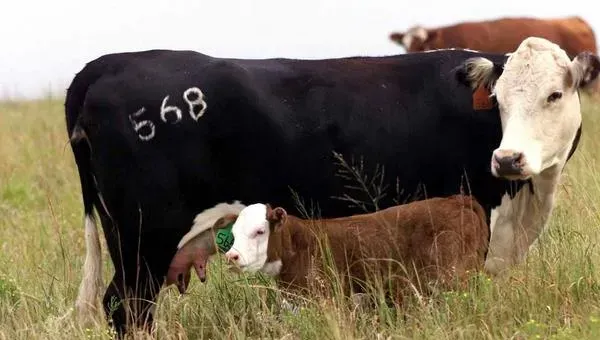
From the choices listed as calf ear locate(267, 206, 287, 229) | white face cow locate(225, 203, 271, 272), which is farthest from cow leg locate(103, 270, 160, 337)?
calf ear locate(267, 206, 287, 229)

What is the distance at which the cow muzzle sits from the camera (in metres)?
5.59

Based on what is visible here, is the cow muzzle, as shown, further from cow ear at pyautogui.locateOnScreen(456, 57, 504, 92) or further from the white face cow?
the white face cow

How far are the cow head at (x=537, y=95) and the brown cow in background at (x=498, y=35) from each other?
41.9 ft

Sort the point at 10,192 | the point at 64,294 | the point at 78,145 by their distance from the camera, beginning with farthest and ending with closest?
the point at 10,192 → the point at 64,294 → the point at 78,145

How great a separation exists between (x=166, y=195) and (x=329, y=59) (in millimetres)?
1258

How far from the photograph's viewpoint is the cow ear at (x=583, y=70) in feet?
19.8

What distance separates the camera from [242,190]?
591cm

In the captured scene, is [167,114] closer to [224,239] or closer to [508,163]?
[224,239]

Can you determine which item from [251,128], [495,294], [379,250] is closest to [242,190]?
[251,128]

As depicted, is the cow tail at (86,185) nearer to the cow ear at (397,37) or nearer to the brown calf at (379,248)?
the brown calf at (379,248)

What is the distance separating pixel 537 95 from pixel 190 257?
1.91 m

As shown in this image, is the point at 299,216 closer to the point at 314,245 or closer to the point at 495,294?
the point at 314,245

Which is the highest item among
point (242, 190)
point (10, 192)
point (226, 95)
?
point (226, 95)

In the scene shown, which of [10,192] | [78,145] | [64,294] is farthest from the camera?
[10,192]
